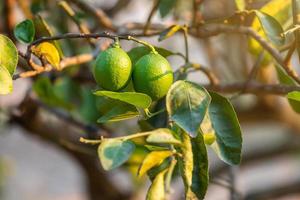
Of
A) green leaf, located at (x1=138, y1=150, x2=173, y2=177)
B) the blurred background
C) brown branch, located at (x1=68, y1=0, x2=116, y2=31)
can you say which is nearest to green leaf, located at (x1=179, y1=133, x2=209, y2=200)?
green leaf, located at (x1=138, y1=150, x2=173, y2=177)

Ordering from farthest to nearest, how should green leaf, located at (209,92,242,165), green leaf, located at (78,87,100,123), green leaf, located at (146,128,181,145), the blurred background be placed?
the blurred background
green leaf, located at (78,87,100,123)
green leaf, located at (209,92,242,165)
green leaf, located at (146,128,181,145)

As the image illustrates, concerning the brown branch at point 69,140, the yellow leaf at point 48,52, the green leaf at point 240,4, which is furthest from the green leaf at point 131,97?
the brown branch at point 69,140

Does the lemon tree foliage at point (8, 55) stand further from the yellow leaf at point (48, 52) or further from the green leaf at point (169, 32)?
the green leaf at point (169, 32)

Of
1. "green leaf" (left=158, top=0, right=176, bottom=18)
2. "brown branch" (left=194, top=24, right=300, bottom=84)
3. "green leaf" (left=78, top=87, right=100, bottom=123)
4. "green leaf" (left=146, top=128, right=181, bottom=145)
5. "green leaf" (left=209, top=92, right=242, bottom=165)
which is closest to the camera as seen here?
"green leaf" (left=146, top=128, right=181, bottom=145)

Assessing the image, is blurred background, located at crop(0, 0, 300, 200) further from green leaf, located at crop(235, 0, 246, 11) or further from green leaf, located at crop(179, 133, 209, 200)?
green leaf, located at crop(179, 133, 209, 200)

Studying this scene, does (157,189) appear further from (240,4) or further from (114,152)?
(240,4)
